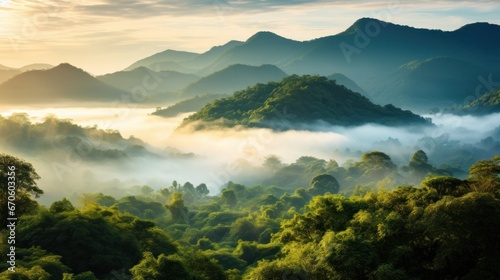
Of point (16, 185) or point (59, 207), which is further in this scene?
point (59, 207)

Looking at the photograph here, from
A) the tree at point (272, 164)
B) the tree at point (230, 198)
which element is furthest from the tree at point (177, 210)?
the tree at point (272, 164)

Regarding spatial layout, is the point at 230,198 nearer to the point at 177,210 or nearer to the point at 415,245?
the point at 177,210

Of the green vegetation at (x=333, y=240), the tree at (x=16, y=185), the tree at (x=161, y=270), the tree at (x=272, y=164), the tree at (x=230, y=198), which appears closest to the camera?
the green vegetation at (x=333, y=240)

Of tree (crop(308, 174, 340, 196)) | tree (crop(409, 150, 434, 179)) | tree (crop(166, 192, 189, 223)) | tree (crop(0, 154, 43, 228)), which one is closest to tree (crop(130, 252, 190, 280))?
tree (crop(0, 154, 43, 228))

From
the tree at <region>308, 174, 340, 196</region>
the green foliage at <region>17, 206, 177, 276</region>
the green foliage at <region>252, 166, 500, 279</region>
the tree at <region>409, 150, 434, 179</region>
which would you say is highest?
the green foliage at <region>252, 166, 500, 279</region>

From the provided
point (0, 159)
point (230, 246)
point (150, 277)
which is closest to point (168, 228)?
point (230, 246)

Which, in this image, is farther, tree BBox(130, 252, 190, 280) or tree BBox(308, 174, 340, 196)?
tree BBox(308, 174, 340, 196)

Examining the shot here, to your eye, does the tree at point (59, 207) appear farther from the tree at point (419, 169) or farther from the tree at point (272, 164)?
the tree at point (272, 164)

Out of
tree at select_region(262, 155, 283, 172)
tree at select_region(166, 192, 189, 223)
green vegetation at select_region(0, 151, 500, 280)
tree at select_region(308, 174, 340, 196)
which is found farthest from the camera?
tree at select_region(262, 155, 283, 172)

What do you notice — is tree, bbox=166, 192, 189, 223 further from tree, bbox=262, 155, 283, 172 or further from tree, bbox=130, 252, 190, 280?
tree, bbox=262, 155, 283, 172

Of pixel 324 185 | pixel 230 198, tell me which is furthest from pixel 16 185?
pixel 324 185

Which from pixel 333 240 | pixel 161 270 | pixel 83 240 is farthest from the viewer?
pixel 83 240

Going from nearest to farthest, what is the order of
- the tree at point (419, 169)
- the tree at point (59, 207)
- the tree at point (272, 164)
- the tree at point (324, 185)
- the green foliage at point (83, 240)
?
the green foliage at point (83, 240)
the tree at point (59, 207)
the tree at point (324, 185)
the tree at point (419, 169)
the tree at point (272, 164)

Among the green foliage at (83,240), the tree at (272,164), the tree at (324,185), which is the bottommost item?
the tree at (272,164)
